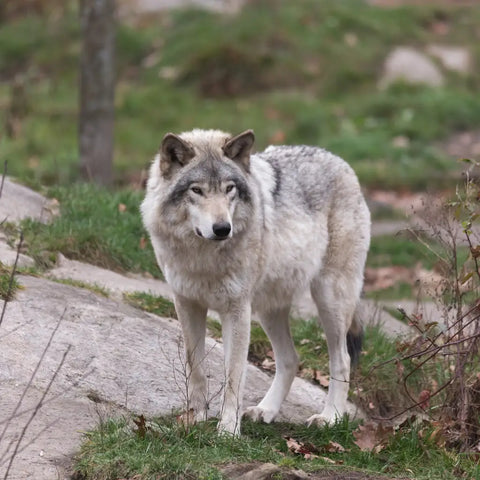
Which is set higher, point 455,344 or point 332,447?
point 455,344

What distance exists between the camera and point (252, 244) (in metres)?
5.82

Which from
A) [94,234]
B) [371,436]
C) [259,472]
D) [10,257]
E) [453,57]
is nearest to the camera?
[259,472]

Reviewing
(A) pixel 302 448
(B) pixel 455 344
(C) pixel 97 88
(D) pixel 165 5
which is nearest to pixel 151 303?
(A) pixel 302 448

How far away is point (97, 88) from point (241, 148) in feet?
16.4

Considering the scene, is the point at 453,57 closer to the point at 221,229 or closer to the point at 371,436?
the point at 371,436

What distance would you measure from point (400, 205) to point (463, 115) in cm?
381

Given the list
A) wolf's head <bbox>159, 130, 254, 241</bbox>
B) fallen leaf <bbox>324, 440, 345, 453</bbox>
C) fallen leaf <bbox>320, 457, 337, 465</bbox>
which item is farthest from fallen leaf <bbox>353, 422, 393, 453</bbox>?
wolf's head <bbox>159, 130, 254, 241</bbox>

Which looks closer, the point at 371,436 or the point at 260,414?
the point at 371,436

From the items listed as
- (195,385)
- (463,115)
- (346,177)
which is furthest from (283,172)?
(463,115)

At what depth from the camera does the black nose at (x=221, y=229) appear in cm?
533

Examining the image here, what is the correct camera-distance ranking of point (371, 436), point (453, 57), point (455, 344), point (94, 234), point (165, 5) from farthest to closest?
1. point (165, 5)
2. point (453, 57)
3. point (94, 234)
4. point (371, 436)
5. point (455, 344)

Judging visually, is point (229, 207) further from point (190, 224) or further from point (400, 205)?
point (400, 205)

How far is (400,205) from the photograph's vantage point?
12.9 metres

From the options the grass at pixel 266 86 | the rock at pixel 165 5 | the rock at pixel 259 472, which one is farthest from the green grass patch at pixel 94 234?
the rock at pixel 165 5
